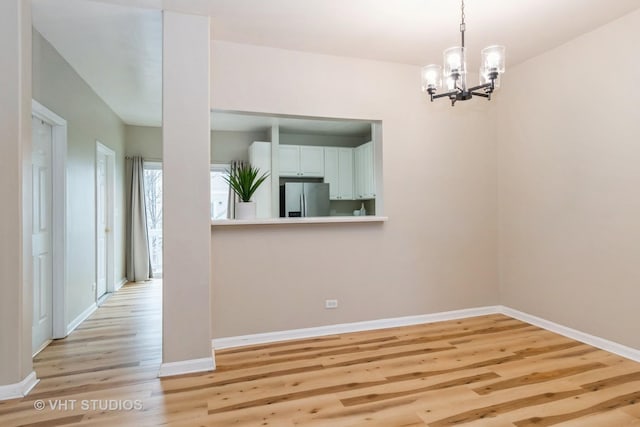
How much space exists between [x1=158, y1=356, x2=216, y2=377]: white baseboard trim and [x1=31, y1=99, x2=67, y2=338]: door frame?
5.21ft

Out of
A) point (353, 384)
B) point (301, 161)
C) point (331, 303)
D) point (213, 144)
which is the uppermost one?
point (213, 144)

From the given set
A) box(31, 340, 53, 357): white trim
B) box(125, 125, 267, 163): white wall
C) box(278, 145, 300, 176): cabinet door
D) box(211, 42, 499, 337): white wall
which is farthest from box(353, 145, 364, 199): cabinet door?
box(31, 340, 53, 357): white trim

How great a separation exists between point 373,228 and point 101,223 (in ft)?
13.1

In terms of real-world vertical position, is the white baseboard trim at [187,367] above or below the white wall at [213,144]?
below

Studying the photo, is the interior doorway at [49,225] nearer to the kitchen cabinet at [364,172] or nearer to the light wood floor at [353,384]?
the light wood floor at [353,384]

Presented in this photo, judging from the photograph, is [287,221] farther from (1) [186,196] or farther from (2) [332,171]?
(2) [332,171]

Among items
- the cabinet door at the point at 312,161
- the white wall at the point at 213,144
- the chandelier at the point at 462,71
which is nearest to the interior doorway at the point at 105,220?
the white wall at the point at 213,144

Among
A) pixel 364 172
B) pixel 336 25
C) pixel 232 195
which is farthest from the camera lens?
pixel 232 195

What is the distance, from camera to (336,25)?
297 centimetres

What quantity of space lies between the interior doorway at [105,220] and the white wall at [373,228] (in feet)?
8.97

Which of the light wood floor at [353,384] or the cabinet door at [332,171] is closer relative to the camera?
the light wood floor at [353,384]

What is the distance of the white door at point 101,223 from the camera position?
483 centimetres

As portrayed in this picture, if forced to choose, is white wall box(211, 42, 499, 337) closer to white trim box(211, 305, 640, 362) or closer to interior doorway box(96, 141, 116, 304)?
white trim box(211, 305, 640, 362)

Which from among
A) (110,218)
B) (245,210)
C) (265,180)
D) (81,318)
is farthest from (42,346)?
(265,180)
